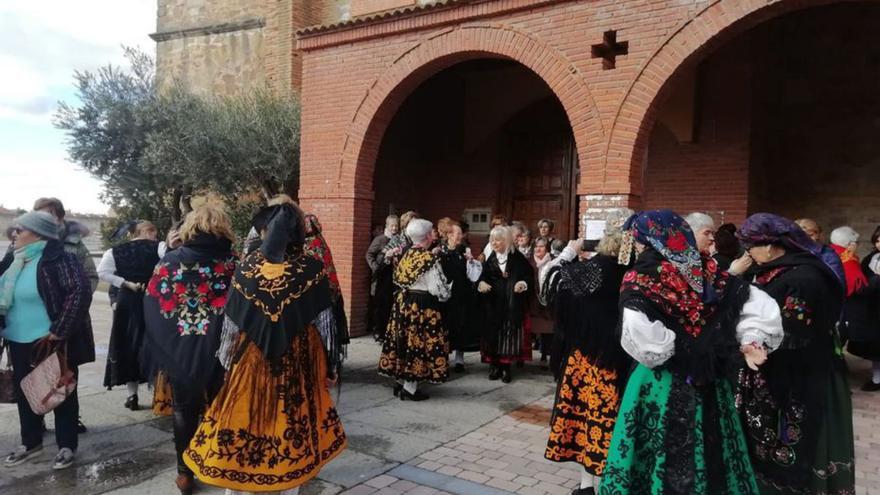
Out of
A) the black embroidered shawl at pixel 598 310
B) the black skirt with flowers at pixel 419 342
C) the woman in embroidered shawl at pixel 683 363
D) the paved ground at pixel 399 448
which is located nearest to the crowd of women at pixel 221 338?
the paved ground at pixel 399 448

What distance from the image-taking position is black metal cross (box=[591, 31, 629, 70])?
761cm

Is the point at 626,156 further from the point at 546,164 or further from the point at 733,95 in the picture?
the point at 546,164

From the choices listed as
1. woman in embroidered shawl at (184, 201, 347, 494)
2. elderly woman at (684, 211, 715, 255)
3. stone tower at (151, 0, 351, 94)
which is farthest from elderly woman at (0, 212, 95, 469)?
stone tower at (151, 0, 351, 94)

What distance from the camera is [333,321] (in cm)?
370

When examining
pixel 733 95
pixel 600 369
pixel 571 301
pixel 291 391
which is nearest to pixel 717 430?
pixel 600 369

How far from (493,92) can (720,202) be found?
4899 mm

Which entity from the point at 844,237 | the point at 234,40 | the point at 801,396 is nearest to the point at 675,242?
the point at 801,396

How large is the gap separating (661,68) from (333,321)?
5.40m

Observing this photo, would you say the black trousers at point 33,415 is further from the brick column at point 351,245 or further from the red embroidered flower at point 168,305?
the brick column at point 351,245

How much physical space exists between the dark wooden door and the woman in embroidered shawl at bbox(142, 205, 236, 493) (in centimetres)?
835

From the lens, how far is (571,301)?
389 cm

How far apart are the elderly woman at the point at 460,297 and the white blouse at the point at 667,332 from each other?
3576 millimetres

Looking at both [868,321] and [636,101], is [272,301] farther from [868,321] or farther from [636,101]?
[868,321]

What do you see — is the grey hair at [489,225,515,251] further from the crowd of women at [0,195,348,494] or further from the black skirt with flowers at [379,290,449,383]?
the crowd of women at [0,195,348,494]
